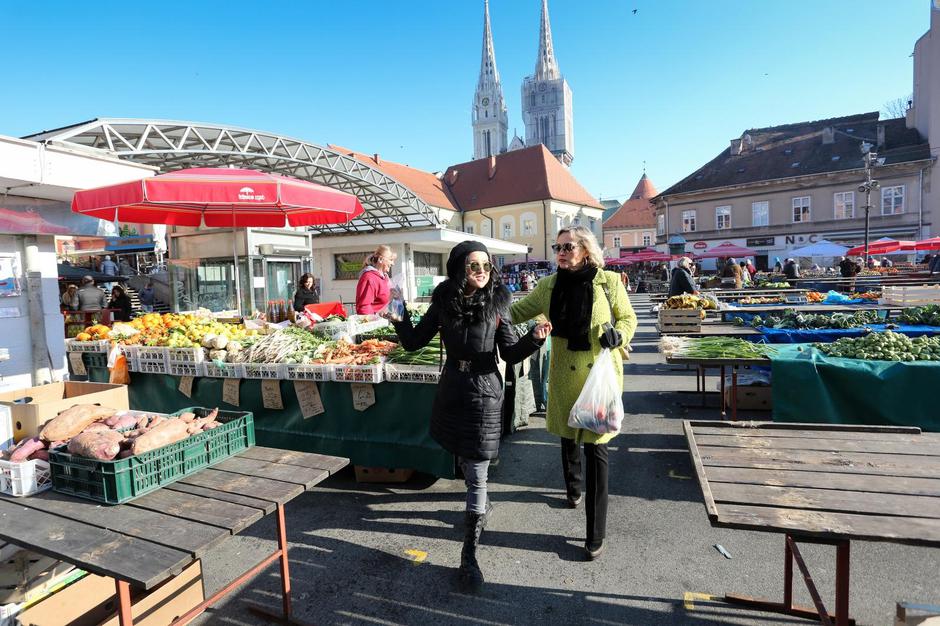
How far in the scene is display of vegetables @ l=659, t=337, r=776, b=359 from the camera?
16.3 ft

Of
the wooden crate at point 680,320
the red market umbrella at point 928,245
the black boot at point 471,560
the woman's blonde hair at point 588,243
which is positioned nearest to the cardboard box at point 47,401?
the black boot at point 471,560

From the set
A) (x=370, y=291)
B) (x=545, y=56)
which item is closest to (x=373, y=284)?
(x=370, y=291)

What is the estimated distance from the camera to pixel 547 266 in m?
35.6

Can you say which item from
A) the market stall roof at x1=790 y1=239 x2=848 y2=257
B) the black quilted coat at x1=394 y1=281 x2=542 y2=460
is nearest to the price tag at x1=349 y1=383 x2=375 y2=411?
the black quilted coat at x1=394 y1=281 x2=542 y2=460

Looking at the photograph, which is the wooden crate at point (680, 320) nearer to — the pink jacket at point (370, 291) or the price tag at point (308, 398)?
the pink jacket at point (370, 291)

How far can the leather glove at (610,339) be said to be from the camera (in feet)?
9.65

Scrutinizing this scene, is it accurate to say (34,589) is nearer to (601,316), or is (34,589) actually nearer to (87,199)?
(601,316)

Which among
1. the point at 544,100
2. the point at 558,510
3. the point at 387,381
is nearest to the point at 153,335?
the point at 387,381

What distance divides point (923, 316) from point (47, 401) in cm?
911

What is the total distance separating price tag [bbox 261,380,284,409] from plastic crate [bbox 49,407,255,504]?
6.22ft

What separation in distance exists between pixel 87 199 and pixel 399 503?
492 cm

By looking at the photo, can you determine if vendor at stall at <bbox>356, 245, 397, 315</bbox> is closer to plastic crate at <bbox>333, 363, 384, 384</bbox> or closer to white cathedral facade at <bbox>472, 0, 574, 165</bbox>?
plastic crate at <bbox>333, 363, 384, 384</bbox>

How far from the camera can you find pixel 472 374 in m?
2.87

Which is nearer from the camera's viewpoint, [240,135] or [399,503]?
[399,503]
